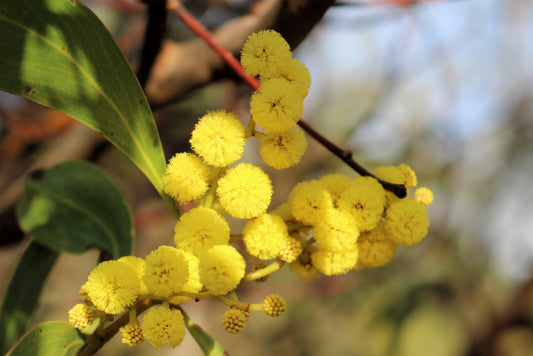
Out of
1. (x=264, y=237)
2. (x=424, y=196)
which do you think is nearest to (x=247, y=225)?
(x=264, y=237)

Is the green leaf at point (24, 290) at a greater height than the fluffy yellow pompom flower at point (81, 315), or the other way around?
the fluffy yellow pompom flower at point (81, 315)

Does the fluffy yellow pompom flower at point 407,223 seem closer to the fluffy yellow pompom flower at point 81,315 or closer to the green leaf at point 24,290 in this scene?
the fluffy yellow pompom flower at point 81,315

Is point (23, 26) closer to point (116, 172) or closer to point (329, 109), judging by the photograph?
point (116, 172)

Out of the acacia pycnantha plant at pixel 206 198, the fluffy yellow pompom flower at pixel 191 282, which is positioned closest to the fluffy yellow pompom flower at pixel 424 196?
the acacia pycnantha plant at pixel 206 198

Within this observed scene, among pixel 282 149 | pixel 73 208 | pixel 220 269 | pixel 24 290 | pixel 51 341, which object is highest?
pixel 282 149

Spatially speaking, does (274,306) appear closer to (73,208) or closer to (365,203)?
(365,203)

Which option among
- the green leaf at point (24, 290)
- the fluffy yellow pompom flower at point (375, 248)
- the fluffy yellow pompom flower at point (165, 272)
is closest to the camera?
the fluffy yellow pompom flower at point (165, 272)
